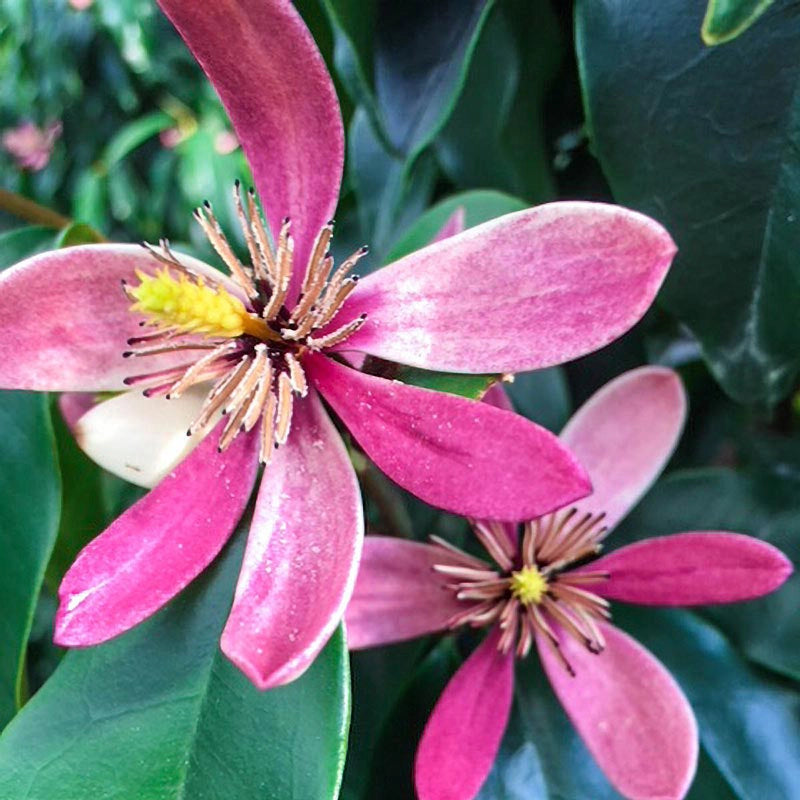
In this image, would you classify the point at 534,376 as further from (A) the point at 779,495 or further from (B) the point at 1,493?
(B) the point at 1,493

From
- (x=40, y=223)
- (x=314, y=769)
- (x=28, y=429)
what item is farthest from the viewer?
(x=40, y=223)

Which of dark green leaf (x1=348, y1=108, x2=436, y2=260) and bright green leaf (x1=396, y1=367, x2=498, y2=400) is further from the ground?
bright green leaf (x1=396, y1=367, x2=498, y2=400)

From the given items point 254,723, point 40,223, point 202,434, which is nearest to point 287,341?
point 202,434

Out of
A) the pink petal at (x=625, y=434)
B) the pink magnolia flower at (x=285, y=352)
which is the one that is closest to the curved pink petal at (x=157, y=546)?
the pink magnolia flower at (x=285, y=352)

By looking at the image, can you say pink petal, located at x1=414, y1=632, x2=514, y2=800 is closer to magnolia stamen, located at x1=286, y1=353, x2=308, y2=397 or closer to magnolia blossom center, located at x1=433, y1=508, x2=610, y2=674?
magnolia blossom center, located at x1=433, y1=508, x2=610, y2=674

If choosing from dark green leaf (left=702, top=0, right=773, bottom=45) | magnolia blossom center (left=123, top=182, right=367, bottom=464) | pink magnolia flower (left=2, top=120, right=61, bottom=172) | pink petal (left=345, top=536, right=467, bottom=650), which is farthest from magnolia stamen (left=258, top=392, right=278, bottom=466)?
pink magnolia flower (left=2, top=120, right=61, bottom=172)

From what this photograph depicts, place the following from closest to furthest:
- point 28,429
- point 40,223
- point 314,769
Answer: point 314,769, point 28,429, point 40,223

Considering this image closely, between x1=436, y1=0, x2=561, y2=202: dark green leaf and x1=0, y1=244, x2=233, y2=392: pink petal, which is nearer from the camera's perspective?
x1=0, y1=244, x2=233, y2=392: pink petal

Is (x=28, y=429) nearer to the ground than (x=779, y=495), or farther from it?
farther from it
